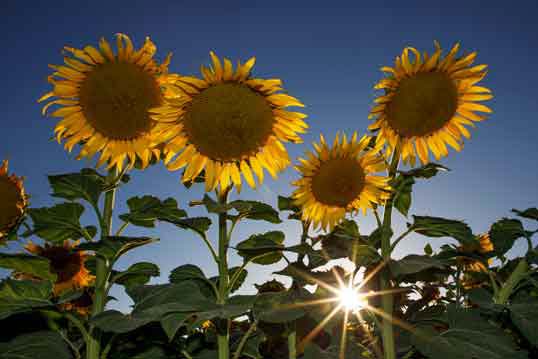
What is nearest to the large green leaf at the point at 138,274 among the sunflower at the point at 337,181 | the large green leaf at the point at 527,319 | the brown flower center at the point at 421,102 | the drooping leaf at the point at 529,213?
the sunflower at the point at 337,181

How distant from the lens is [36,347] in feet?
8.46

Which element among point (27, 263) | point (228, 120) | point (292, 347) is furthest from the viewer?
point (292, 347)

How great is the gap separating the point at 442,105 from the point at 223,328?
241cm

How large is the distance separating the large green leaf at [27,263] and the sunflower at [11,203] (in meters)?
0.38

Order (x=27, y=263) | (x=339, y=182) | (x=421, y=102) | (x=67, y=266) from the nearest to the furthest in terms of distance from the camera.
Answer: (x=27, y=263)
(x=421, y=102)
(x=339, y=182)
(x=67, y=266)

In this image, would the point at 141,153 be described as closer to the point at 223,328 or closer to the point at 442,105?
the point at 223,328

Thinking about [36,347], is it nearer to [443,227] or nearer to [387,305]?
[387,305]

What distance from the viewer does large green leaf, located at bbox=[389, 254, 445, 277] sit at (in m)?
2.56

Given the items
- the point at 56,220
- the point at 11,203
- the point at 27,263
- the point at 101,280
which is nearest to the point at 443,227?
the point at 101,280

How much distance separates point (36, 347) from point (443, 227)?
2759 millimetres

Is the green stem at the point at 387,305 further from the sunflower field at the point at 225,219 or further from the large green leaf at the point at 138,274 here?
the large green leaf at the point at 138,274

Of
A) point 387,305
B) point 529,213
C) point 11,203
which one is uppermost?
point 11,203

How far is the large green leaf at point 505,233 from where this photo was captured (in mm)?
3930

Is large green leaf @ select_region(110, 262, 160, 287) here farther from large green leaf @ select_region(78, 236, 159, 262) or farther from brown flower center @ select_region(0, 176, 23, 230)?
brown flower center @ select_region(0, 176, 23, 230)
